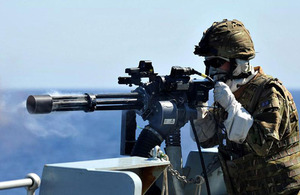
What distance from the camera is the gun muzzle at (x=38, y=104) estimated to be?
588cm

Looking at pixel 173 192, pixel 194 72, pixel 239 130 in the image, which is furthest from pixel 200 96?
pixel 173 192

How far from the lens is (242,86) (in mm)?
7160

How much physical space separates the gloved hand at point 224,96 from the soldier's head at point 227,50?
282 millimetres

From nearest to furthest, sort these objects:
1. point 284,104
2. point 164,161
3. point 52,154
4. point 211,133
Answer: point 164,161
point 284,104
point 211,133
point 52,154

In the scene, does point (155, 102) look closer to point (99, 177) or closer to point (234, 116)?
point (234, 116)

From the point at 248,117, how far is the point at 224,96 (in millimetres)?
297

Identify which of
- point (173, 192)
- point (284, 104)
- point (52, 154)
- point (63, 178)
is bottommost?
point (52, 154)

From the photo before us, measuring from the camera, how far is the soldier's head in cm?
707

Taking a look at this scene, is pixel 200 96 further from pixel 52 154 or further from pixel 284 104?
pixel 52 154

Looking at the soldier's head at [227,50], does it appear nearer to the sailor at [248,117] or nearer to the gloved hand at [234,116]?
the sailor at [248,117]

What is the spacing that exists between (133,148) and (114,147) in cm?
5764

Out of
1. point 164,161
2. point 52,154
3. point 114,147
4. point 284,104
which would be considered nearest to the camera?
point 164,161

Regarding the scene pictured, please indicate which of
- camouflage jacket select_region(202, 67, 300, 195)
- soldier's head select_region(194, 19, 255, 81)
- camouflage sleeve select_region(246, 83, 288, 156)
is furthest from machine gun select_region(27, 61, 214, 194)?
camouflage sleeve select_region(246, 83, 288, 156)

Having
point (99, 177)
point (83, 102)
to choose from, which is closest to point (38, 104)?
point (83, 102)
